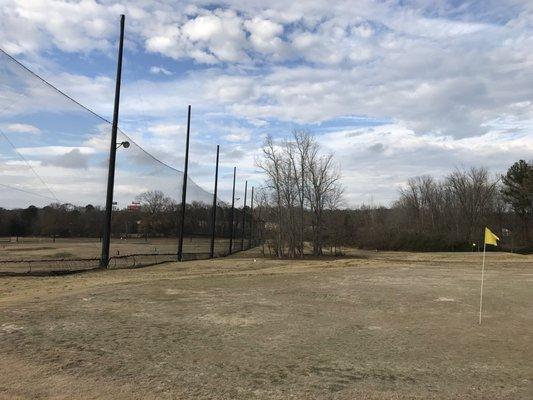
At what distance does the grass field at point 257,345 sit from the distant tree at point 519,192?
6140 centimetres

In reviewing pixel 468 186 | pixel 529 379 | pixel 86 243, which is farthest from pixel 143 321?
pixel 468 186

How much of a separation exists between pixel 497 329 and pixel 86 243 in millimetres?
32746

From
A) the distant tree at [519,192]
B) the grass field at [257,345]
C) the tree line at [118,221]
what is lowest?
the grass field at [257,345]

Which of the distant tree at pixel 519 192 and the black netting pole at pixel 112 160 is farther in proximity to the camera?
the distant tree at pixel 519 192

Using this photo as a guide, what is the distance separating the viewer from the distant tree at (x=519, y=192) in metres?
69.0

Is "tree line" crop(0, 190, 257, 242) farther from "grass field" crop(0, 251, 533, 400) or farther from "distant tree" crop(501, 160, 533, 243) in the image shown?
"distant tree" crop(501, 160, 533, 243)

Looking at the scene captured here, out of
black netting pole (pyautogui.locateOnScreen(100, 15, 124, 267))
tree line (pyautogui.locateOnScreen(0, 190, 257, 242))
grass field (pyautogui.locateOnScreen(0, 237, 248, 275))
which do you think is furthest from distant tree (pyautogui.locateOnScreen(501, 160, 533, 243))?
black netting pole (pyautogui.locateOnScreen(100, 15, 124, 267))

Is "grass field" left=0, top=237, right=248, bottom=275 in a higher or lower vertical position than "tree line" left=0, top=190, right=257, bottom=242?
lower

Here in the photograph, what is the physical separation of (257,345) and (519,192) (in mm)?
72685

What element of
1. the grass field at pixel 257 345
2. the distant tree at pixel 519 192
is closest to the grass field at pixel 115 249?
the grass field at pixel 257 345

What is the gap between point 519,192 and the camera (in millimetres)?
71125

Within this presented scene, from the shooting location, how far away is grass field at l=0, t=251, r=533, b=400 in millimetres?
5805

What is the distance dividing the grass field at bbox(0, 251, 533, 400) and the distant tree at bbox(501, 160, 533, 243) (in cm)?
6140

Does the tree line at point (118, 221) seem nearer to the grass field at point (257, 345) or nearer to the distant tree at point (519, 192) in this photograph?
the grass field at point (257, 345)
